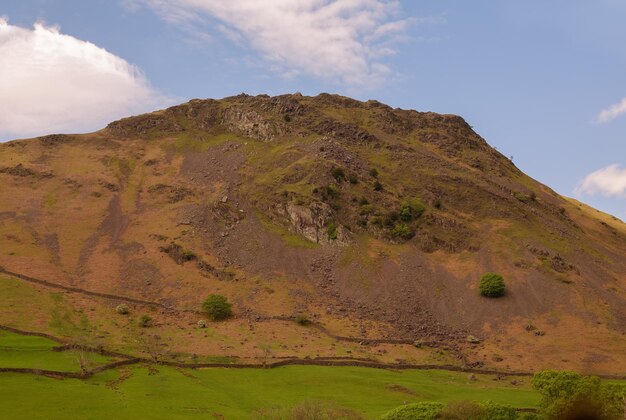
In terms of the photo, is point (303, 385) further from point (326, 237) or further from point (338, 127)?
point (338, 127)

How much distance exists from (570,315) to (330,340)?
134 ft

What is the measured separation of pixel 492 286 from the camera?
317 feet

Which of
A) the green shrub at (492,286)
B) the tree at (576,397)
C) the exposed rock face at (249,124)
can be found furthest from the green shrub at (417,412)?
the exposed rock face at (249,124)

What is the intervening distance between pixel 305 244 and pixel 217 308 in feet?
93.7

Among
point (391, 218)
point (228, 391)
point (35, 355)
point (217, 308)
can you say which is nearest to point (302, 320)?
point (217, 308)

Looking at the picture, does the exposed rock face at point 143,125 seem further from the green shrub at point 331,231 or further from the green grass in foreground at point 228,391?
the green grass in foreground at point 228,391

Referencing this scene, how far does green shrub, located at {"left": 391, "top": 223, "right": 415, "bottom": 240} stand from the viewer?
114750 millimetres

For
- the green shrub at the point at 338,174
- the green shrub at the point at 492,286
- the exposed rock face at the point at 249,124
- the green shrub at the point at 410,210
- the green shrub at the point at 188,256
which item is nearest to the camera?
the green shrub at the point at 492,286

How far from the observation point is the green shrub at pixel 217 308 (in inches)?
3546

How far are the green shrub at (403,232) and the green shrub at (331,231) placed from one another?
488 inches

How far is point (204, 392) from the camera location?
192 ft

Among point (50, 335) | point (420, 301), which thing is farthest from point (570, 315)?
point (50, 335)

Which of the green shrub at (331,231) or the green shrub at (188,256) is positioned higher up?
the green shrub at (331,231)

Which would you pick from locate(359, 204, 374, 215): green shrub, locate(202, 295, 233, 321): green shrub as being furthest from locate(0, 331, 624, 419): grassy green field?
locate(359, 204, 374, 215): green shrub
